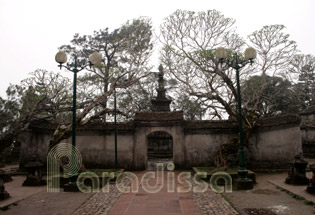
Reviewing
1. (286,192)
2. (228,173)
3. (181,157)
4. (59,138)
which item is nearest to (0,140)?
(59,138)

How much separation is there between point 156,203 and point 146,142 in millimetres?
8776

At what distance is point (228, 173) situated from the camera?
456 inches

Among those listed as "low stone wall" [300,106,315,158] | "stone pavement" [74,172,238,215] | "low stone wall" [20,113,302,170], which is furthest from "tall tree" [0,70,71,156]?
"low stone wall" [300,106,315,158]

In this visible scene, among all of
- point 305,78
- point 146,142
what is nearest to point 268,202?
point 146,142

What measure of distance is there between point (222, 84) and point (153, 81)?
1638 centimetres

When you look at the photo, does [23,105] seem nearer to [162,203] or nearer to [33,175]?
[33,175]

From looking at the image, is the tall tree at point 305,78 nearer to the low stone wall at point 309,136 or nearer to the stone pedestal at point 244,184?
the low stone wall at point 309,136

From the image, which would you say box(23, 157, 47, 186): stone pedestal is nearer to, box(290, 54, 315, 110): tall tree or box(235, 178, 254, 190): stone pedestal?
box(235, 178, 254, 190): stone pedestal

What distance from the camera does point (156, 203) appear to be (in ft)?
25.5

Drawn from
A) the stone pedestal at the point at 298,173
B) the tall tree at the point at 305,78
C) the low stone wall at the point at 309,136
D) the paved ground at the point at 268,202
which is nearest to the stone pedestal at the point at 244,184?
the paved ground at the point at 268,202

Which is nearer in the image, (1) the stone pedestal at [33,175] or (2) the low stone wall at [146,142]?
(1) the stone pedestal at [33,175]

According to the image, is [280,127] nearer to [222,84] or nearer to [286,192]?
[222,84]

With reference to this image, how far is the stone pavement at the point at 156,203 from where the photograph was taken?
6.85 meters

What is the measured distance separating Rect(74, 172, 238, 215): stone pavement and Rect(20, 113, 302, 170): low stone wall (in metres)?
6.40
